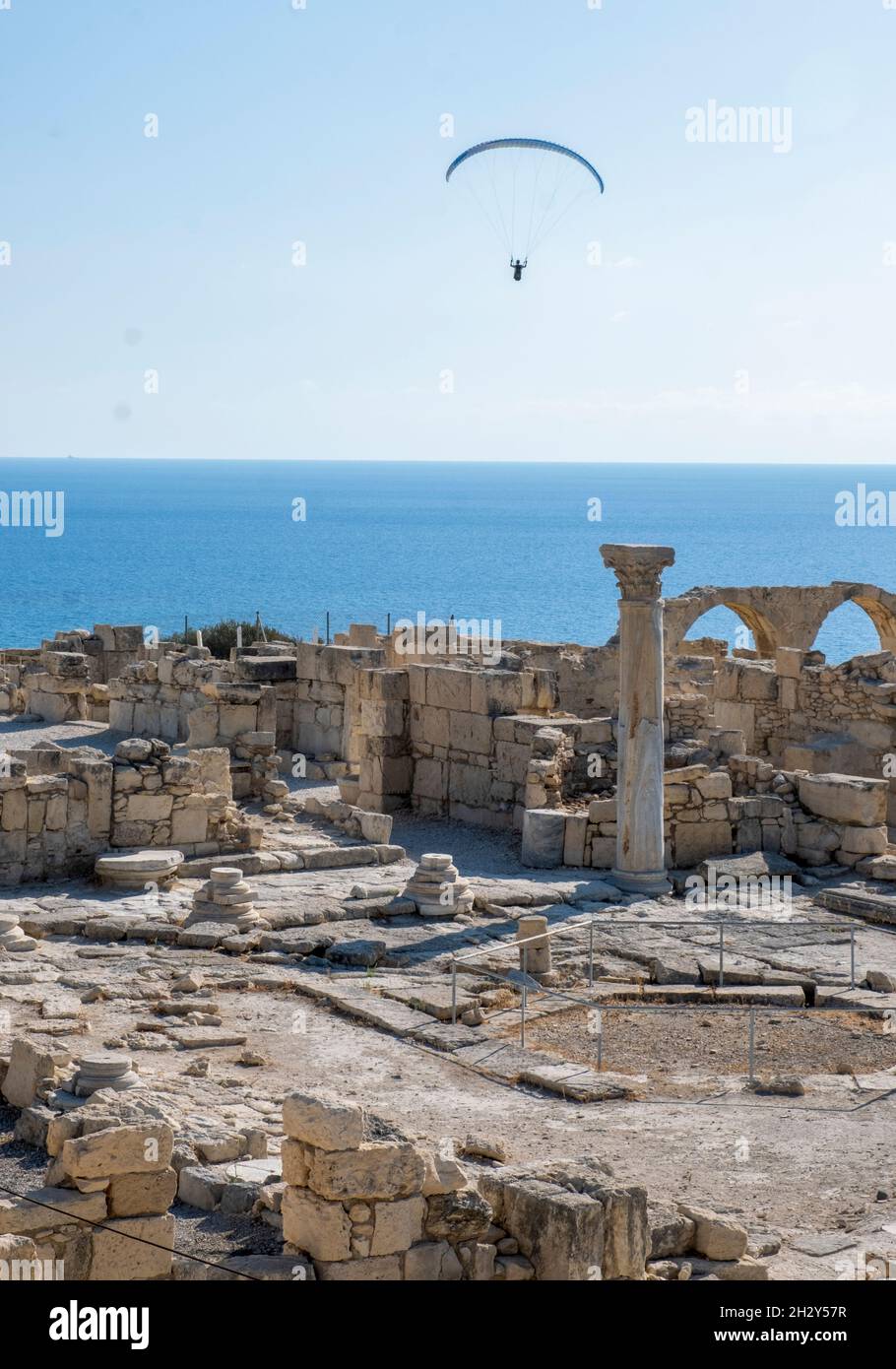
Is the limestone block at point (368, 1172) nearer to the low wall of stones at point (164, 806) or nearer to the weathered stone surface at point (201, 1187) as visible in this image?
the weathered stone surface at point (201, 1187)

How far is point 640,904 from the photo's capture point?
52.7 ft

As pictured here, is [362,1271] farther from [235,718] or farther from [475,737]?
[235,718]

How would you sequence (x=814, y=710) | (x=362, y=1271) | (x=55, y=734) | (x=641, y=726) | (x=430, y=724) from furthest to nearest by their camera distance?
(x=55, y=734) → (x=814, y=710) → (x=430, y=724) → (x=641, y=726) → (x=362, y=1271)

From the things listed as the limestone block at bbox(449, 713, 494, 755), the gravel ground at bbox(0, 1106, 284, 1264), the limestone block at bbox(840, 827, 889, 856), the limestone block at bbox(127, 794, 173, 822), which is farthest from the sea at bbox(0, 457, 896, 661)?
the gravel ground at bbox(0, 1106, 284, 1264)

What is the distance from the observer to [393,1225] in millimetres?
7145

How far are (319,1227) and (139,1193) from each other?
838 millimetres

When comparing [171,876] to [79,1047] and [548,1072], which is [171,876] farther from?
[548,1072]

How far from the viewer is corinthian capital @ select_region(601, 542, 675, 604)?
1659 cm

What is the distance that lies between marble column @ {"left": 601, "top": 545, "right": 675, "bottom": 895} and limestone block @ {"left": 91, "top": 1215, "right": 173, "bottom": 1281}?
32.1ft

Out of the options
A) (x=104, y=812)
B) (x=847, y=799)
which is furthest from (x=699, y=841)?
(x=104, y=812)

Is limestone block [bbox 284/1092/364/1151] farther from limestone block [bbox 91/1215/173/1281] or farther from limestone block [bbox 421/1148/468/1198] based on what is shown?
limestone block [bbox 91/1215/173/1281]

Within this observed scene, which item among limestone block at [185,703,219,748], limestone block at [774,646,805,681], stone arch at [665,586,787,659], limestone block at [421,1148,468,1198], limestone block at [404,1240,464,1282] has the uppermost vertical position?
stone arch at [665,586,787,659]

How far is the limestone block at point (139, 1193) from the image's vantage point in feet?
24.0
